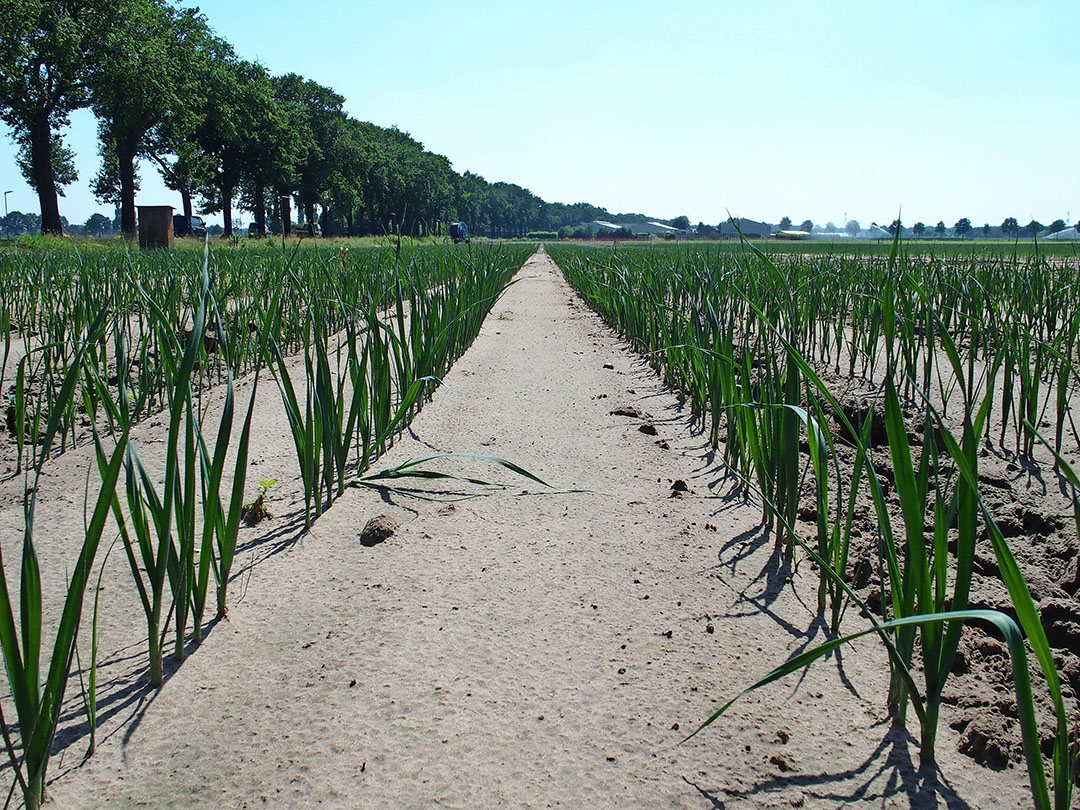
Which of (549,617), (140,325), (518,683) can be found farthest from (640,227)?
(518,683)

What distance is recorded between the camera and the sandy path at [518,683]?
1.06 metres

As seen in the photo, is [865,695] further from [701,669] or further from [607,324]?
[607,324]

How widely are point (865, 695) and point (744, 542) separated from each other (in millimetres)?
666

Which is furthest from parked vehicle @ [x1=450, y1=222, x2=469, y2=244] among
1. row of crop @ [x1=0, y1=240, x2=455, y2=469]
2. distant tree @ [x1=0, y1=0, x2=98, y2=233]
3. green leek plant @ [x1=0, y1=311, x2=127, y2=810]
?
green leek plant @ [x1=0, y1=311, x2=127, y2=810]

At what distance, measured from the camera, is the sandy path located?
1061mm

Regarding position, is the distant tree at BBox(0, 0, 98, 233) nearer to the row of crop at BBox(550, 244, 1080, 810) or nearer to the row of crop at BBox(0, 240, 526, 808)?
the row of crop at BBox(0, 240, 526, 808)

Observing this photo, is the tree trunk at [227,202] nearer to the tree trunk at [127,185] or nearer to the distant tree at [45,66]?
the tree trunk at [127,185]

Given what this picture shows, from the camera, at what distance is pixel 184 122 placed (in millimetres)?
23531

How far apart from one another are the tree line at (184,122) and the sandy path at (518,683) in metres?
1.19

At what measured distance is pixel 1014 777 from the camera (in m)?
1.09

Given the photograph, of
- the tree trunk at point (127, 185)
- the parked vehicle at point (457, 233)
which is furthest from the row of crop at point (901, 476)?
the parked vehicle at point (457, 233)

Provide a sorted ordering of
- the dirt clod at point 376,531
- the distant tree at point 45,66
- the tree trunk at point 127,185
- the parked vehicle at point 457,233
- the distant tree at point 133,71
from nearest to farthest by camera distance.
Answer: the dirt clod at point 376,531 < the distant tree at point 45,66 < the distant tree at point 133,71 < the tree trunk at point 127,185 < the parked vehicle at point 457,233

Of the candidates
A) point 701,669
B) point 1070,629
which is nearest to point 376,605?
point 701,669

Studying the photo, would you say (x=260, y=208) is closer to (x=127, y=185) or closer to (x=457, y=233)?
(x=457, y=233)
